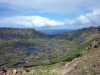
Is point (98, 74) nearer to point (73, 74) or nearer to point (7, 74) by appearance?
point (73, 74)

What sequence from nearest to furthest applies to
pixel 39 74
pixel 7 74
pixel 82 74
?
1. pixel 39 74
2. pixel 82 74
3. pixel 7 74

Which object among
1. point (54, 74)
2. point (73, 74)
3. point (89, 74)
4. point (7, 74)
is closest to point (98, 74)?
point (89, 74)

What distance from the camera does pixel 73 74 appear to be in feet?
80.4

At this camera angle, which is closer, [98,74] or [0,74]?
[98,74]

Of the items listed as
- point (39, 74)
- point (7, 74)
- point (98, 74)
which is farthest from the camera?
point (7, 74)

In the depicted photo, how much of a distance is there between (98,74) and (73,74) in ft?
14.4

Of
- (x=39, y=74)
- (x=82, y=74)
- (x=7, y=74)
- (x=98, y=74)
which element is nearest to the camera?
(x=39, y=74)

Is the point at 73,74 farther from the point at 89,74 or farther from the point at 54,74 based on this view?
the point at 54,74

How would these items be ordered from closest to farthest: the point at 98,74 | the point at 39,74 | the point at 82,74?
the point at 39,74 < the point at 98,74 < the point at 82,74

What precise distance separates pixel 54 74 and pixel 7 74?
1318 centimetres

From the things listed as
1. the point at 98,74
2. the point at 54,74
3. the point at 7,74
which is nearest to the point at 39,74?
the point at 54,74

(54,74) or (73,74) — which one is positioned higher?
(54,74)

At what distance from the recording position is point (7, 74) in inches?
1061

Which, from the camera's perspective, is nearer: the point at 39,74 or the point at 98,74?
the point at 39,74
